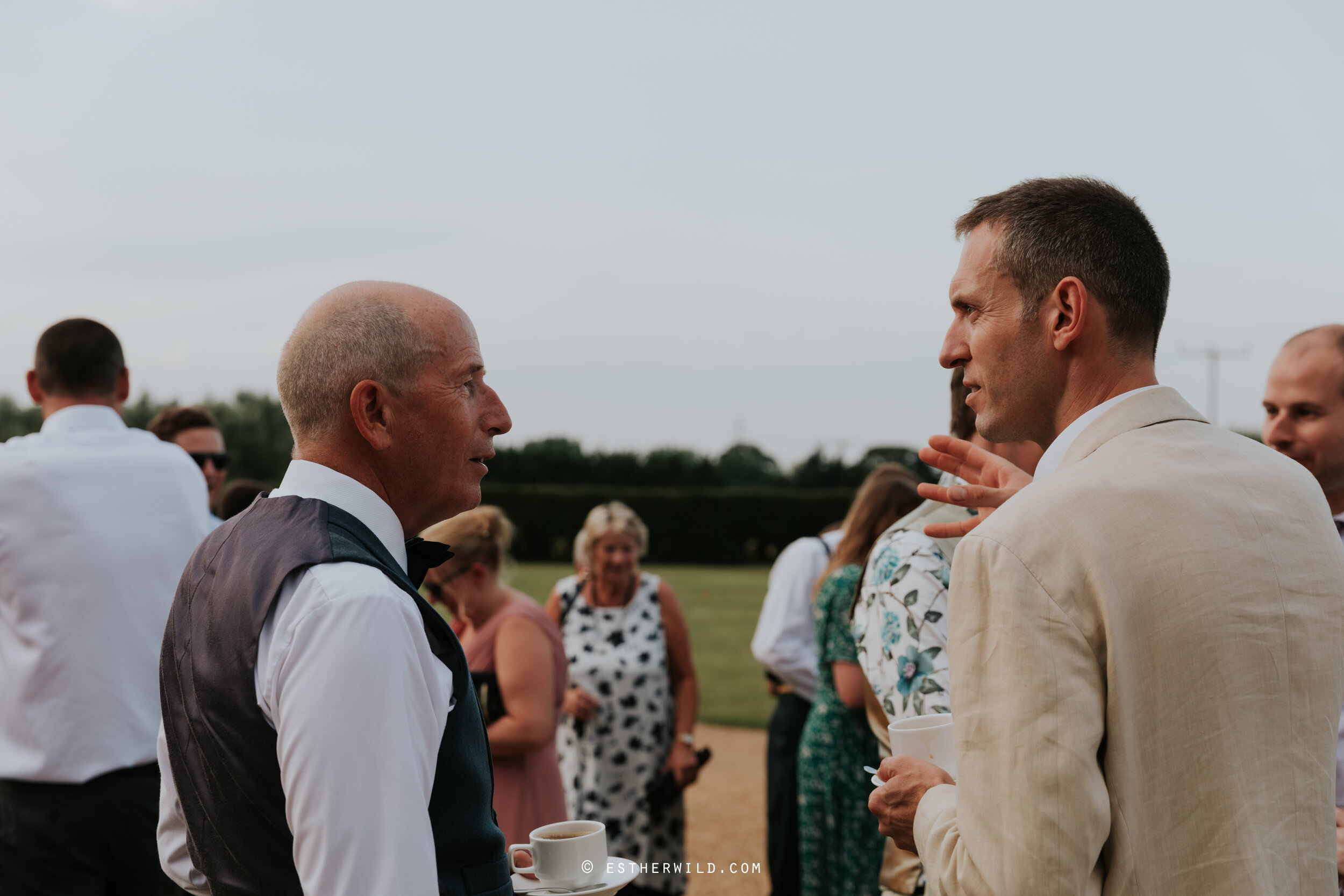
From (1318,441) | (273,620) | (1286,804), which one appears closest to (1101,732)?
(1286,804)

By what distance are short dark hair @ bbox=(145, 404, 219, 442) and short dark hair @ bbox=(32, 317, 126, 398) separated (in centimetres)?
164

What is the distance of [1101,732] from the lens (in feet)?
4.90

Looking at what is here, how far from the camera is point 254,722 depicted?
5.18 ft

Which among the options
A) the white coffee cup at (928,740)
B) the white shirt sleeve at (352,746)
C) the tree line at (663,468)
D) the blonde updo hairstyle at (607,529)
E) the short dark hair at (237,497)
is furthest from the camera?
the tree line at (663,468)

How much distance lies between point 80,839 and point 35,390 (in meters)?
1.73

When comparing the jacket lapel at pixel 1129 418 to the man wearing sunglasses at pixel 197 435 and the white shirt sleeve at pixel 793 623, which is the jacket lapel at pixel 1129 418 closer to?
the white shirt sleeve at pixel 793 623

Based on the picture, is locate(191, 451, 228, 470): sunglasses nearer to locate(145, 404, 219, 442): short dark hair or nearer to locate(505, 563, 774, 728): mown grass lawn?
locate(145, 404, 219, 442): short dark hair

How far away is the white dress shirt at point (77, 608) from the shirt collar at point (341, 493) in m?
2.19

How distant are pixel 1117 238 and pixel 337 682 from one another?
5.02 feet

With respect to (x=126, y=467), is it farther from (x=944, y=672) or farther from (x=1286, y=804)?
(x=1286, y=804)

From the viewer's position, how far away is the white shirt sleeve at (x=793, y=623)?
5723 mm

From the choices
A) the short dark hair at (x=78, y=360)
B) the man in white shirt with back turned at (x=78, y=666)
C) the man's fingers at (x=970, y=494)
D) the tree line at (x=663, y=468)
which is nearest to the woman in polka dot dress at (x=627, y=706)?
the man in white shirt with back turned at (x=78, y=666)

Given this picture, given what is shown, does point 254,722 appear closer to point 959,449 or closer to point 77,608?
point 959,449

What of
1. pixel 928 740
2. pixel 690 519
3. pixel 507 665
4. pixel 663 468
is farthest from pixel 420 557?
pixel 663 468
